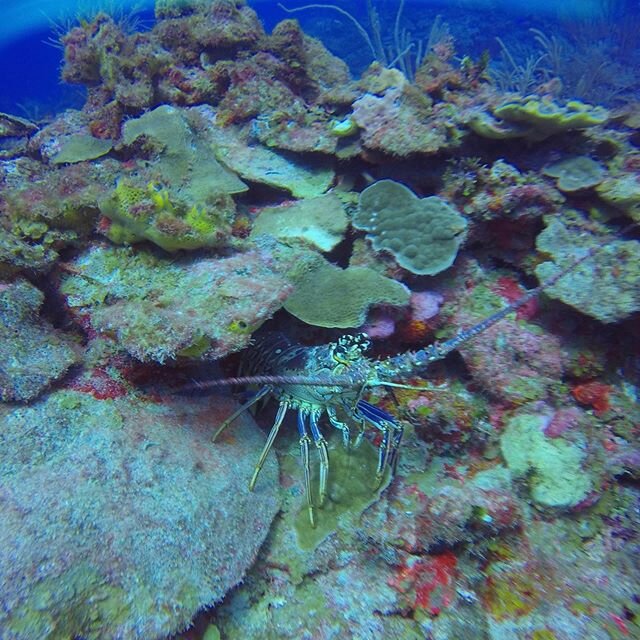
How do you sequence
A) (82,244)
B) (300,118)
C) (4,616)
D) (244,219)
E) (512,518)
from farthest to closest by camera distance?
(300,118) → (244,219) → (82,244) → (512,518) → (4,616)

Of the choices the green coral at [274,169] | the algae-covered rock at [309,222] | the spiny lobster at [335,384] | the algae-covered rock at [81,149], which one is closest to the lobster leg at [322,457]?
the spiny lobster at [335,384]

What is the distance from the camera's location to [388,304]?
3.42 m

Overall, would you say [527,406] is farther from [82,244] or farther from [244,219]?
[82,244]

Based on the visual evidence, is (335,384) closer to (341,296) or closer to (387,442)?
(387,442)

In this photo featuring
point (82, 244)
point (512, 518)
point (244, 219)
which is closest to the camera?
point (512, 518)

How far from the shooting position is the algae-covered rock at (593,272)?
3092 mm

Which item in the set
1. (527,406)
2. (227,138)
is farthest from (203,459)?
(227,138)

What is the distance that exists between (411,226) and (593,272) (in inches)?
59.4

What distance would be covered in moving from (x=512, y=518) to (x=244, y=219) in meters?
3.23

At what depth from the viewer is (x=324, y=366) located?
3234 mm

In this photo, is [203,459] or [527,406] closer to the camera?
[203,459]

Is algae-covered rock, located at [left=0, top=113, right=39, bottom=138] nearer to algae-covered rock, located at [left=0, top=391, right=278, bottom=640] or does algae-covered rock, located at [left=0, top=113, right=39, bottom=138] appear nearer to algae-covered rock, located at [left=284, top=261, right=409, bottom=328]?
algae-covered rock, located at [left=0, top=391, right=278, bottom=640]

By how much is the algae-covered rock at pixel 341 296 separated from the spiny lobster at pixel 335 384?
201 mm

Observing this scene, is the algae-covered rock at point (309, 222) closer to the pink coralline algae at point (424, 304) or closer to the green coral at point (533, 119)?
the pink coralline algae at point (424, 304)
